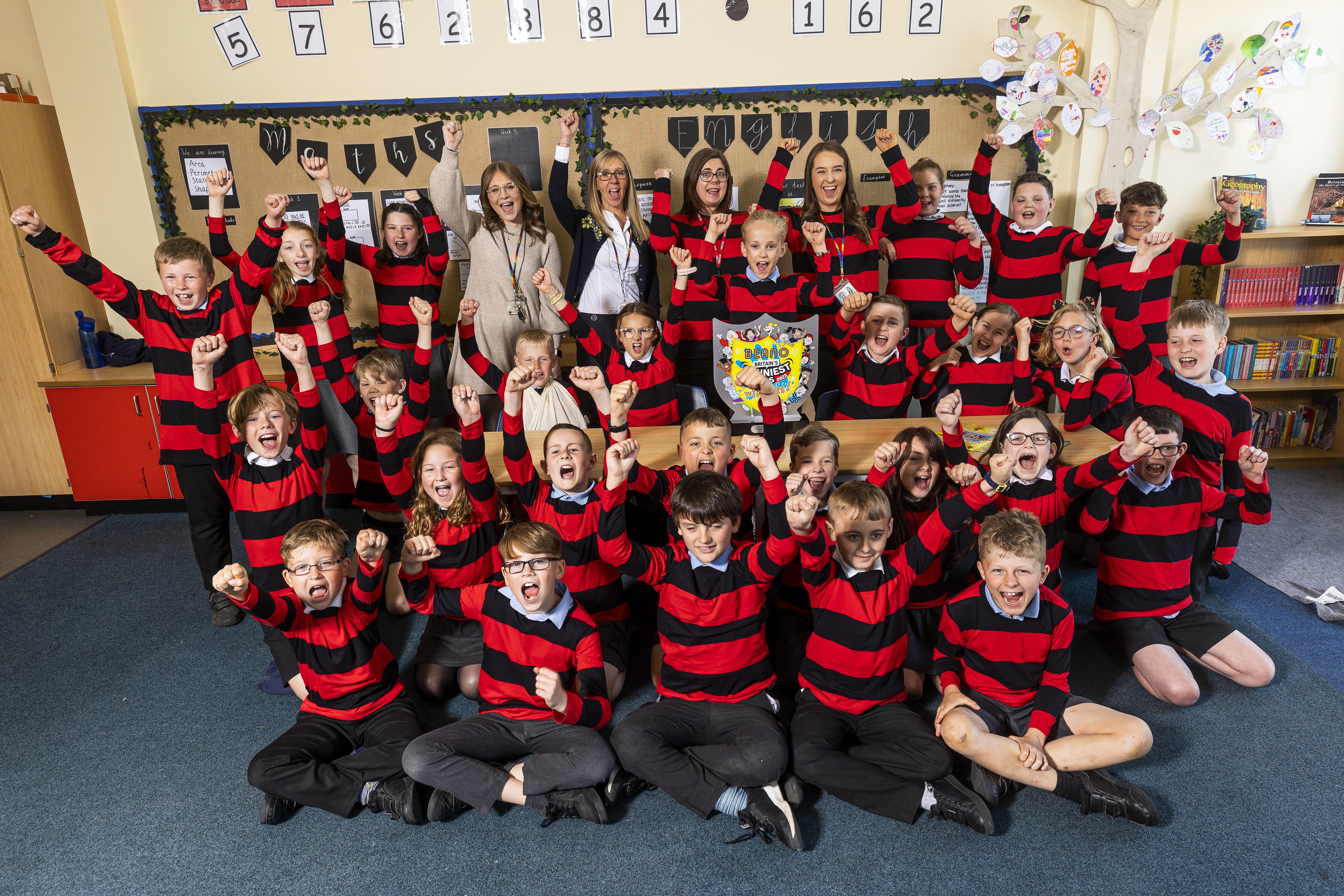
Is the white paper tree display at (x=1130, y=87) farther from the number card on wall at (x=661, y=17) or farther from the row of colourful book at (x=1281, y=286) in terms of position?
the number card on wall at (x=661, y=17)

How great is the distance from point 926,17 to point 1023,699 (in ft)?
12.1

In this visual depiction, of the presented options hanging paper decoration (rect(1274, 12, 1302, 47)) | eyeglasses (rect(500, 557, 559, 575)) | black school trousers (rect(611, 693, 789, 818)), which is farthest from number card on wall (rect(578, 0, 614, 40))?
black school trousers (rect(611, 693, 789, 818))

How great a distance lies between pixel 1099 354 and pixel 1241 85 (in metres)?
2.40

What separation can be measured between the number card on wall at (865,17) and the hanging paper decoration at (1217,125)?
1.80 meters

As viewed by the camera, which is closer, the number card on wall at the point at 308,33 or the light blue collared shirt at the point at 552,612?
the light blue collared shirt at the point at 552,612

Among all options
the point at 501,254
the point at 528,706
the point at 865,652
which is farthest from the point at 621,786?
the point at 501,254

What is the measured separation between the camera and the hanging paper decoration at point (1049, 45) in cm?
430

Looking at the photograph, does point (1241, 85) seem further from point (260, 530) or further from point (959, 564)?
point (260, 530)

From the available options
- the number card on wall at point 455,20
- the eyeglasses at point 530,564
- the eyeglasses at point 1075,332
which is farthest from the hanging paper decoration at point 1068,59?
the eyeglasses at point 530,564

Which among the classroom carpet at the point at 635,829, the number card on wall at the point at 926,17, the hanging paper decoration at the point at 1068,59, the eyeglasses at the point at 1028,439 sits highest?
the number card on wall at the point at 926,17

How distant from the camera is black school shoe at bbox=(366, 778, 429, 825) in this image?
7.32 ft

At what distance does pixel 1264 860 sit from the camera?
2.06m

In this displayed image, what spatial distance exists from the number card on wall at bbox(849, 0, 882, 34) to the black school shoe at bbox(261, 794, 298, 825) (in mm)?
4405

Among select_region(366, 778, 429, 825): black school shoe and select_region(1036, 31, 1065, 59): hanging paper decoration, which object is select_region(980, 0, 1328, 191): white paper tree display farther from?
select_region(366, 778, 429, 825): black school shoe
